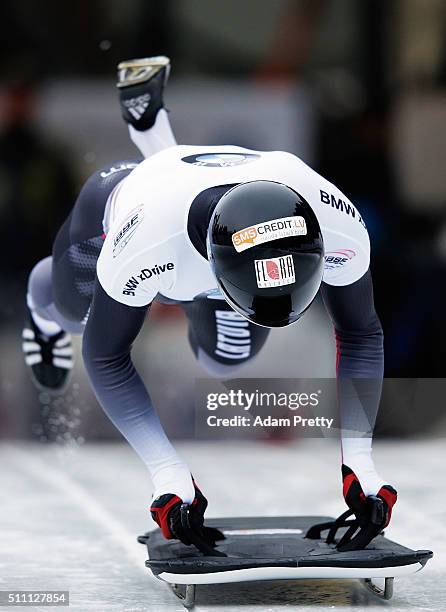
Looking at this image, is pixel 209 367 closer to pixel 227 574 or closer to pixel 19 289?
pixel 227 574

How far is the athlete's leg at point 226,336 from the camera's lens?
152 inches

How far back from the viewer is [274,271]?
2.78m

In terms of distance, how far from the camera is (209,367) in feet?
13.1

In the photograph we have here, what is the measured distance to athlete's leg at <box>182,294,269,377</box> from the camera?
3.85 meters

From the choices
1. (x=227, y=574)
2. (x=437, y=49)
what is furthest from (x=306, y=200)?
(x=437, y=49)

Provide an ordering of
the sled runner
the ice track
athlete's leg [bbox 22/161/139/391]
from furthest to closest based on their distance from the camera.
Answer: athlete's leg [bbox 22/161/139/391] < the ice track < the sled runner

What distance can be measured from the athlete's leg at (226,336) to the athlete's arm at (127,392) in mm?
663

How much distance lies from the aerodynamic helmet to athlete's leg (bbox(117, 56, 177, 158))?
1128 mm

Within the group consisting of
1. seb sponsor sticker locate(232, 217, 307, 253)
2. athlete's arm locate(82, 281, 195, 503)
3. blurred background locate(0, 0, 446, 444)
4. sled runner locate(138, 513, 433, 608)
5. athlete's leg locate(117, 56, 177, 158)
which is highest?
blurred background locate(0, 0, 446, 444)

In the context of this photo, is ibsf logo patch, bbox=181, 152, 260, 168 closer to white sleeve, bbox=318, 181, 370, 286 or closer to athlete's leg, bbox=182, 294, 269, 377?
white sleeve, bbox=318, 181, 370, 286

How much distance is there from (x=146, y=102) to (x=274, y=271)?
132 cm

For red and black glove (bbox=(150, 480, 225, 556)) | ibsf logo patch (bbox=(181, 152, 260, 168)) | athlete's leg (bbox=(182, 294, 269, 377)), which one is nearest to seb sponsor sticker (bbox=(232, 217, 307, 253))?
ibsf logo patch (bbox=(181, 152, 260, 168))

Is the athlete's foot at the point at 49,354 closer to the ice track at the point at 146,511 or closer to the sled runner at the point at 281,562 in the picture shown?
the ice track at the point at 146,511

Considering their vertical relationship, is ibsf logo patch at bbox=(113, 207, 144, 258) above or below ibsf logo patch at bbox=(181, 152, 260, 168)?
below
